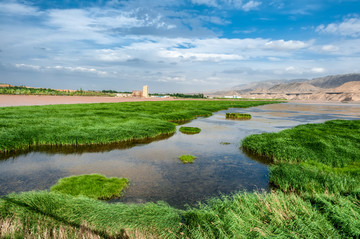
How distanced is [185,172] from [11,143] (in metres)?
16.9

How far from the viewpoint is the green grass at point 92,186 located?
35.4 ft

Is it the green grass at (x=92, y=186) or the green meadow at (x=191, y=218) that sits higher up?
the green meadow at (x=191, y=218)

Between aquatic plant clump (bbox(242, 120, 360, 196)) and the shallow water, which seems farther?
the shallow water

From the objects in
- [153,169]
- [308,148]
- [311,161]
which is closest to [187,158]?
[153,169]

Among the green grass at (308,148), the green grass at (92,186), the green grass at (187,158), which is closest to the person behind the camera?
the green grass at (92,186)

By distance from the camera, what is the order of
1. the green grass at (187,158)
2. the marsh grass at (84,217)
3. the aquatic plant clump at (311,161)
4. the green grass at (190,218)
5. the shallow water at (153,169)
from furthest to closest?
the green grass at (187,158) < the shallow water at (153,169) < the aquatic plant clump at (311,161) < the marsh grass at (84,217) < the green grass at (190,218)

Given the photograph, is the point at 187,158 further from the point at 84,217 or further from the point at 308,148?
the point at 308,148

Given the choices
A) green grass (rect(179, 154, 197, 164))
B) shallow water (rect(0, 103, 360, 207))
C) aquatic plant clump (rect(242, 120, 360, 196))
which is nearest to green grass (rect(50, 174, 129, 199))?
shallow water (rect(0, 103, 360, 207))

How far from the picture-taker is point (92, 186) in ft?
37.4

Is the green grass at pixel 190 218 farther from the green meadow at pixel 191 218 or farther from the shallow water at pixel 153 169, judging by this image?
the shallow water at pixel 153 169

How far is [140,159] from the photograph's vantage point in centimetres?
1742

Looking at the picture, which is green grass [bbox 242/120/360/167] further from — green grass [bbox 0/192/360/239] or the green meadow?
green grass [bbox 0/192/360/239]

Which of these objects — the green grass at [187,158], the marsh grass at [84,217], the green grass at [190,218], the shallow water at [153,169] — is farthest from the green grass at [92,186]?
the green grass at [187,158]

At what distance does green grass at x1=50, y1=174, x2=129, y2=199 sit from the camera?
Result: 10789mm
